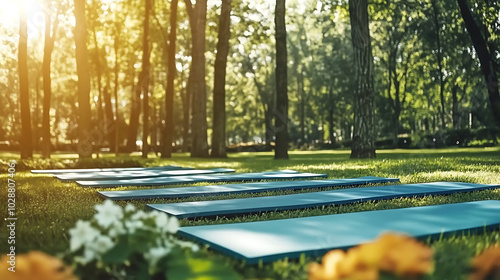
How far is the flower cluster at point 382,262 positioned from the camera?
177cm

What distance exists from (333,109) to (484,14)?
3306cm

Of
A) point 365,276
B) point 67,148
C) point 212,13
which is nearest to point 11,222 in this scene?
point 365,276

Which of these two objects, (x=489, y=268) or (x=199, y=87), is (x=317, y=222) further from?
(x=199, y=87)

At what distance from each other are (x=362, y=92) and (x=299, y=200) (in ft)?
39.0

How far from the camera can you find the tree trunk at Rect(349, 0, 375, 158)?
17.4 metres

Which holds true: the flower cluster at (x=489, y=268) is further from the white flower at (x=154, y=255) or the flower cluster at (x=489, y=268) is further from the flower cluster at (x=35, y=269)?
the flower cluster at (x=35, y=269)

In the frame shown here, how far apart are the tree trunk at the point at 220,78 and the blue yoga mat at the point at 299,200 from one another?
14.9 m

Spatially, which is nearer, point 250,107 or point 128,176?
point 128,176

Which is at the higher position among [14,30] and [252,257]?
[14,30]

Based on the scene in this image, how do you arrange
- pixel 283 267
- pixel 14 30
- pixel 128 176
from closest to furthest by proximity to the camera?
pixel 283 267, pixel 128 176, pixel 14 30

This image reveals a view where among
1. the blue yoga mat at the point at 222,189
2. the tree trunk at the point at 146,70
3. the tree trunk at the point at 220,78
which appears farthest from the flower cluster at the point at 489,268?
the tree trunk at the point at 146,70

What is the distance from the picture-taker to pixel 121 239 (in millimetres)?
2506

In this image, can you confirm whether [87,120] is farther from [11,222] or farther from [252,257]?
[252,257]

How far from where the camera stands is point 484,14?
2120 cm
